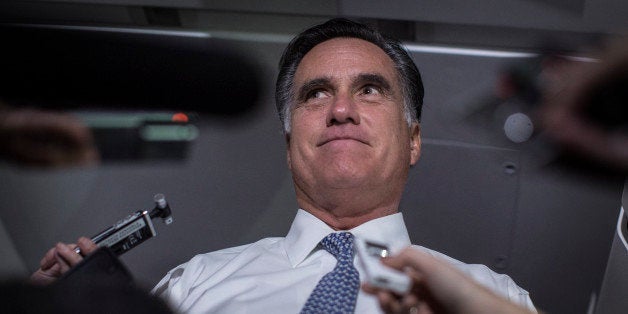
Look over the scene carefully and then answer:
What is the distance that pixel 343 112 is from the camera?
0.97m

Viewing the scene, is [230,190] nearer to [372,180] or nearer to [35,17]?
[372,180]

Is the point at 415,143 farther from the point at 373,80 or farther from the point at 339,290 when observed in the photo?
the point at 339,290

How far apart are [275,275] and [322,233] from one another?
0.36 feet

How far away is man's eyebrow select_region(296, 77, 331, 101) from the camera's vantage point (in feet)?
3.44

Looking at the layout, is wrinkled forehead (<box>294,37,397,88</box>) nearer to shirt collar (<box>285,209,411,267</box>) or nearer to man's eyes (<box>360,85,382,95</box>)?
man's eyes (<box>360,85,382,95</box>)

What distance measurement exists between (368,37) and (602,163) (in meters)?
0.53

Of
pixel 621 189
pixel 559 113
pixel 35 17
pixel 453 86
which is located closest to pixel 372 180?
pixel 453 86

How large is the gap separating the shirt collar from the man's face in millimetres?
64

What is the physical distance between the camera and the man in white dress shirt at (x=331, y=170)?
0.93 meters

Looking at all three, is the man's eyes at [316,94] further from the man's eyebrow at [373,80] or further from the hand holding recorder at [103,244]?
the hand holding recorder at [103,244]

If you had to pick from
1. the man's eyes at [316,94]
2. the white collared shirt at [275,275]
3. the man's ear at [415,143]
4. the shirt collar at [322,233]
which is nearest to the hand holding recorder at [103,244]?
the white collared shirt at [275,275]

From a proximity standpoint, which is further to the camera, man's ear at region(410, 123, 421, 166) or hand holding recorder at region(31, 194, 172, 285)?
man's ear at region(410, 123, 421, 166)

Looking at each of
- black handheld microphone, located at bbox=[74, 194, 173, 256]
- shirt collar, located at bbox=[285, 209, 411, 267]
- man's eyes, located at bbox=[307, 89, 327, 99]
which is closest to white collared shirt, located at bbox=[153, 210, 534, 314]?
shirt collar, located at bbox=[285, 209, 411, 267]

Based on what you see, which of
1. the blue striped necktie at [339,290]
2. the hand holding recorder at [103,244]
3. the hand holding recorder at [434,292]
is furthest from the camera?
the hand holding recorder at [103,244]
